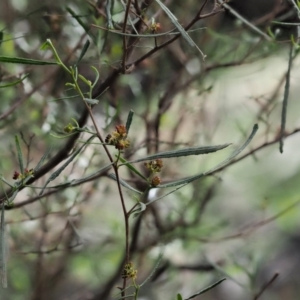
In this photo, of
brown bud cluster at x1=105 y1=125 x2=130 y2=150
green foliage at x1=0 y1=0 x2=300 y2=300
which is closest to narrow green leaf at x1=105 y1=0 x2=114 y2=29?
brown bud cluster at x1=105 y1=125 x2=130 y2=150

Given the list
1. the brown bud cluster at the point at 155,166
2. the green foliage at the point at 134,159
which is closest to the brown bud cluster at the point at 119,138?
the brown bud cluster at the point at 155,166

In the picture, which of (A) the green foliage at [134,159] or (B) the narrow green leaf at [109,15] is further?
(A) the green foliage at [134,159]

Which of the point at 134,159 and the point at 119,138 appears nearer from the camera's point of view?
the point at 119,138

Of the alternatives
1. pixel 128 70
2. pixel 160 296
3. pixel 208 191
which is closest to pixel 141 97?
pixel 208 191

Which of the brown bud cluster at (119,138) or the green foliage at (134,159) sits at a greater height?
the green foliage at (134,159)

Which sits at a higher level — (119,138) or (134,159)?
(134,159)

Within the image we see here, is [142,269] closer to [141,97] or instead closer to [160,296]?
[160,296]

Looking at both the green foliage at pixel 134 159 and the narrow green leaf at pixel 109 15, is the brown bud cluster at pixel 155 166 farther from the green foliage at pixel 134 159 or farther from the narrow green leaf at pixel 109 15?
the green foliage at pixel 134 159

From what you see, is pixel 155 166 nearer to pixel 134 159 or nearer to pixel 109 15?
pixel 109 15

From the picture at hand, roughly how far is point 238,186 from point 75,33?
0.58 meters

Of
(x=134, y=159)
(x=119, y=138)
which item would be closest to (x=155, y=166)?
(x=119, y=138)

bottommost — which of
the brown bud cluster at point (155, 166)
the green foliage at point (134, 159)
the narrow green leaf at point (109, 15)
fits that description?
the brown bud cluster at point (155, 166)

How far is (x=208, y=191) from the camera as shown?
713 millimetres

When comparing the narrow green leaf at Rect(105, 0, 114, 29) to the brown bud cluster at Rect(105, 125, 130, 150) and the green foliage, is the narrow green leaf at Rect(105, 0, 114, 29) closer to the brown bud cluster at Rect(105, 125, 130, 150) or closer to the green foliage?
the brown bud cluster at Rect(105, 125, 130, 150)
